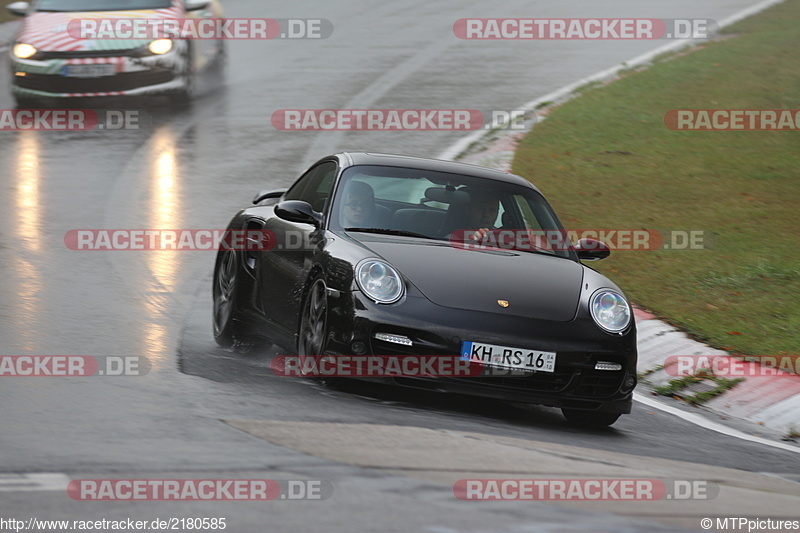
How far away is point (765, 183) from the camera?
15.1 m

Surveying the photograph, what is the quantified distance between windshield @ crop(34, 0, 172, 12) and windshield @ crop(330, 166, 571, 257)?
32.6ft

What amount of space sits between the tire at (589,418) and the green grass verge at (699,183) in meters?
2.11

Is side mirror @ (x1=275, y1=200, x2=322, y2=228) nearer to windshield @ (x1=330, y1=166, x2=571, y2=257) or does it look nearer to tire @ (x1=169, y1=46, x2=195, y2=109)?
windshield @ (x1=330, y1=166, x2=571, y2=257)

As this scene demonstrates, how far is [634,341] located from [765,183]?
840 centimetres

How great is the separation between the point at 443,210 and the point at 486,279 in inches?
39.4

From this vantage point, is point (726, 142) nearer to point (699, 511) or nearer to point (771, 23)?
point (771, 23)

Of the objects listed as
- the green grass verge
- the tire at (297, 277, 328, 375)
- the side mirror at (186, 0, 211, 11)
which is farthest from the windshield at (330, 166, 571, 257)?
the side mirror at (186, 0, 211, 11)

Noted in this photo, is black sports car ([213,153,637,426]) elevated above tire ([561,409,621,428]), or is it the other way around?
black sports car ([213,153,637,426])

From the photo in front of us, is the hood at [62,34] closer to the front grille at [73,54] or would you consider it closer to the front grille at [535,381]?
the front grille at [73,54]

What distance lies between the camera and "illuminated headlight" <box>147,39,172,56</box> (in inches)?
666

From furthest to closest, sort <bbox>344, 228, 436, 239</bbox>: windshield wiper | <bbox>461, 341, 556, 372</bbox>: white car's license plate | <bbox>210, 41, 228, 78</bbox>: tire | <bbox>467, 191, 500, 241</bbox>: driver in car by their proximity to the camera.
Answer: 1. <bbox>210, 41, 228, 78</bbox>: tire
2. <bbox>467, 191, 500, 241</bbox>: driver in car
3. <bbox>344, 228, 436, 239</bbox>: windshield wiper
4. <bbox>461, 341, 556, 372</bbox>: white car's license plate

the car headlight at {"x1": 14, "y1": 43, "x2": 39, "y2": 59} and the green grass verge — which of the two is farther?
the car headlight at {"x1": 14, "y1": 43, "x2": 39, "y2": 59}

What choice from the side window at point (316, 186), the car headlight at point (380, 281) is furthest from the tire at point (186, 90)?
the car headlight at point (380, 281)

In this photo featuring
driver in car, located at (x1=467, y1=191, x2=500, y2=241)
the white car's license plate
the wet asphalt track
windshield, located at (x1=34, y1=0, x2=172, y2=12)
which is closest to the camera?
the wet asphalt track
